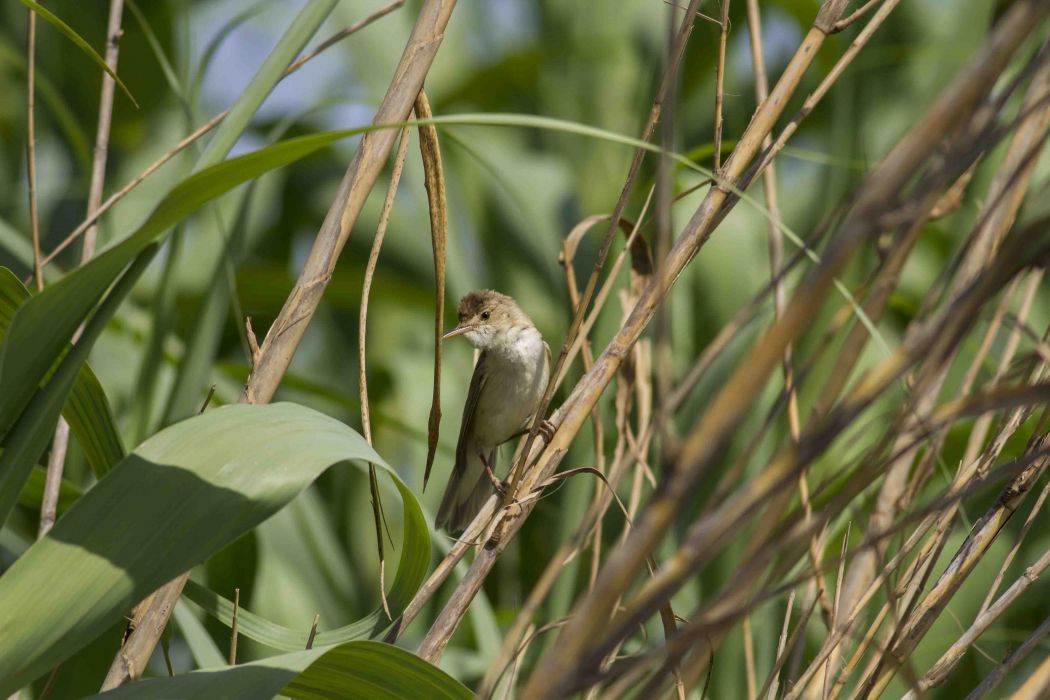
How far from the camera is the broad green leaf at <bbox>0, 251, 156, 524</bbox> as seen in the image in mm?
814

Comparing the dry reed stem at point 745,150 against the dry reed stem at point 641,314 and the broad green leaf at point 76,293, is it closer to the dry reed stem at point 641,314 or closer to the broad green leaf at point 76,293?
the dry reed stem at point 641,314

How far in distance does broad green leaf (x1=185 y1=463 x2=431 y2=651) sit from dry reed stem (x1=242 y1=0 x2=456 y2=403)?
0.62 ft

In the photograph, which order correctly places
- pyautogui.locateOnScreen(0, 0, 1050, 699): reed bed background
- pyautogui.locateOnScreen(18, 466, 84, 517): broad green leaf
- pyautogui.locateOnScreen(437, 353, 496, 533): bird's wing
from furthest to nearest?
1. pyautogui.locateOnScreen(437, 353, 496, 533): bird's wing
2. pyautogui.locateOnScreen(18, 466, 84, 517): broad green leaf
3. pyautogui.locateOnScreen(0, 0, 1050, 699): reed bed background

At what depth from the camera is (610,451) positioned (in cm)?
252

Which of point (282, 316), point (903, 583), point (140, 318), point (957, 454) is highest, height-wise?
point (140, 318)

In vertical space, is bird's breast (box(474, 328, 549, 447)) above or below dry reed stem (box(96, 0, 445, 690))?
above

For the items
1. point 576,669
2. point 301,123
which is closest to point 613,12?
point 301,123

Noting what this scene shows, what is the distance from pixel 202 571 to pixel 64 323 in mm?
1735

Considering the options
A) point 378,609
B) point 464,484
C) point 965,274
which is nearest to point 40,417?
point 378,609

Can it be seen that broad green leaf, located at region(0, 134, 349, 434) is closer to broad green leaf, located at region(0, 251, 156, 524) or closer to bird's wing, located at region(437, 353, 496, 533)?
broad green leaf, located at region(0, 251, 156, 524)

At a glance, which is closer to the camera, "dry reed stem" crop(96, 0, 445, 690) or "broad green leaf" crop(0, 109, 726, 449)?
"broad green leaf" crop(0, 109, 726, 449)

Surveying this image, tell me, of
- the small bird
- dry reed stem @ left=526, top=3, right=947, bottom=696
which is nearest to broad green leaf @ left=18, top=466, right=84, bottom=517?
dry reed stem @ left=526, top=3, right=947, bottom=696

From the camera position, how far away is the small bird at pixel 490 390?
9.47 feet

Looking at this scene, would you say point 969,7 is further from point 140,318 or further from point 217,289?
point 140,318
